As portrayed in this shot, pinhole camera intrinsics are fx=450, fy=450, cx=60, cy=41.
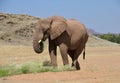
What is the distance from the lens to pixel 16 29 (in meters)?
A: 62.4

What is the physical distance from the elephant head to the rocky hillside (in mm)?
36645

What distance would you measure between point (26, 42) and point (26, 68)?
42.7m

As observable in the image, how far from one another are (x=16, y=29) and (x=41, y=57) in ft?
88.7

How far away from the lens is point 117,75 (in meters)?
14.4

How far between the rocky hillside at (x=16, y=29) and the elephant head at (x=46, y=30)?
3665 cm

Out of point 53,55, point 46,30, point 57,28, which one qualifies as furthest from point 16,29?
point 53,55

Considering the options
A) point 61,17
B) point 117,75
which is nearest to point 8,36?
point 61,17

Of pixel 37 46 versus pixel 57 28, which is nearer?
pixel 37 46

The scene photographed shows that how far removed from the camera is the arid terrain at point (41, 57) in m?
13.6

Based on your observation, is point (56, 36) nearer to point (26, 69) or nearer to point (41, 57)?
point (26, 69)

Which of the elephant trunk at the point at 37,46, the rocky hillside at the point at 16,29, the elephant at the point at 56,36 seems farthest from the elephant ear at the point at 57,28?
the rocky hillside at the point at 16,29

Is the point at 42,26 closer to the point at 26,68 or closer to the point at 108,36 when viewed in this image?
the point at 26,68

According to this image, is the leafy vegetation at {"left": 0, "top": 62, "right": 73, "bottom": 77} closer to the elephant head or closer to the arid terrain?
the arid terrain

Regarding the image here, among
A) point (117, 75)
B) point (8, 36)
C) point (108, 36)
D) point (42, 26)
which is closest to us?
point (117, 75)
